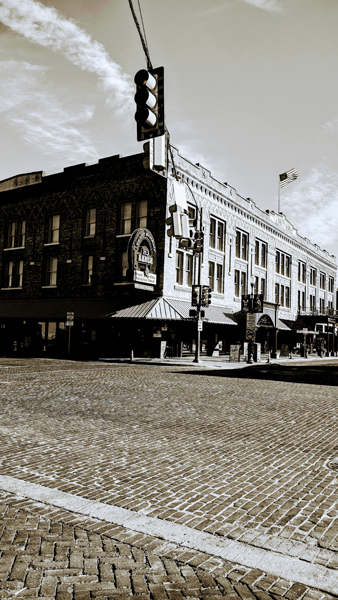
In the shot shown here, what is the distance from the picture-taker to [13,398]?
1138 centimetres

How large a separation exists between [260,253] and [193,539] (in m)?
40.0

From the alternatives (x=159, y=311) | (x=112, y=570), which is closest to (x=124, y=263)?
(x=159, y=311)

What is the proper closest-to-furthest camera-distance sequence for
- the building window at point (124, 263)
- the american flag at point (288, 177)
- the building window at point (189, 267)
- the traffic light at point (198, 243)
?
the traffic light at point (198, 243), the building window at point (124, 263), the building window at point (189, 267), the american flag at point (288, 177)

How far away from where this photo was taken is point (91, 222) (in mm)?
33281

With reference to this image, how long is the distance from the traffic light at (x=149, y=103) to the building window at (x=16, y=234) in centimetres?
3321

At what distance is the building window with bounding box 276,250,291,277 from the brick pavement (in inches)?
1751

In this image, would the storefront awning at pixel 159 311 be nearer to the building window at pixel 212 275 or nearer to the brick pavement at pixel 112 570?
the building window at pixel 212 275

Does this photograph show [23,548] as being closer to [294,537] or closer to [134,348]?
[294,537]

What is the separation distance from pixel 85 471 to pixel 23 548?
2.05m

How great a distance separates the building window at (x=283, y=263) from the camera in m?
46.5

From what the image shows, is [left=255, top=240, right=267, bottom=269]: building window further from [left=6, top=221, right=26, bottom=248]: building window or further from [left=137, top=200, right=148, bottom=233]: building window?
[left=6, top=221, right=26, bottom=248]: building window

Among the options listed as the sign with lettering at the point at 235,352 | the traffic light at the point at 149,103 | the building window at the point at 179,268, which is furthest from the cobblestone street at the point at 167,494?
the building window at the point at 179,268

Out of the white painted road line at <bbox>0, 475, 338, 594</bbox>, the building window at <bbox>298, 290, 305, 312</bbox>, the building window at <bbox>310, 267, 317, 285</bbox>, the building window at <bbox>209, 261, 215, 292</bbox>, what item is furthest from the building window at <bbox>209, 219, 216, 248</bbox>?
the white painted road line at <bbox>0, 475, 338, 594</bbox>

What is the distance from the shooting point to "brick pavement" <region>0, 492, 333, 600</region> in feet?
9.70
